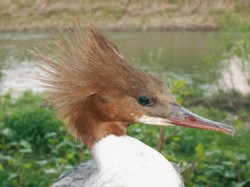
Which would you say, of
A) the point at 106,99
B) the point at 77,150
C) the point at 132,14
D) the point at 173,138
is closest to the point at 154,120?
the point at 106,99

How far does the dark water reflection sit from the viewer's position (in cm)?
851

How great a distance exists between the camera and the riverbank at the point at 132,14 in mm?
14250

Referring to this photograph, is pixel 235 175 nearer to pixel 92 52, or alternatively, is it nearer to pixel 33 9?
pixel 92 52

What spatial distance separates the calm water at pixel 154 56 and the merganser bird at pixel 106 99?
4.58 m

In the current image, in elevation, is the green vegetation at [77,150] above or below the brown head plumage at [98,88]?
below

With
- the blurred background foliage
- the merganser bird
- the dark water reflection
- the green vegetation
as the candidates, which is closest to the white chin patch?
the merganser bird

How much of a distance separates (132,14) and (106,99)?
14.1 m

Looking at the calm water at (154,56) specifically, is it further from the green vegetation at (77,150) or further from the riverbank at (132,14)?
the green vegetation at (77,150)

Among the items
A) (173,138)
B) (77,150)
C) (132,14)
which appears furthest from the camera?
(132,14)

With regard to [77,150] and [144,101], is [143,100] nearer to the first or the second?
[144,101]

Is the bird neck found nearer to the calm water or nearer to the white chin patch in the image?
the white chin patch

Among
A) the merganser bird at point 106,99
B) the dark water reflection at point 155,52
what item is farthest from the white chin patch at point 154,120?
the dark water reflection at point 155,52

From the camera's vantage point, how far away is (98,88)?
1.97 m

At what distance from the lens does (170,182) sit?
6.23ft
